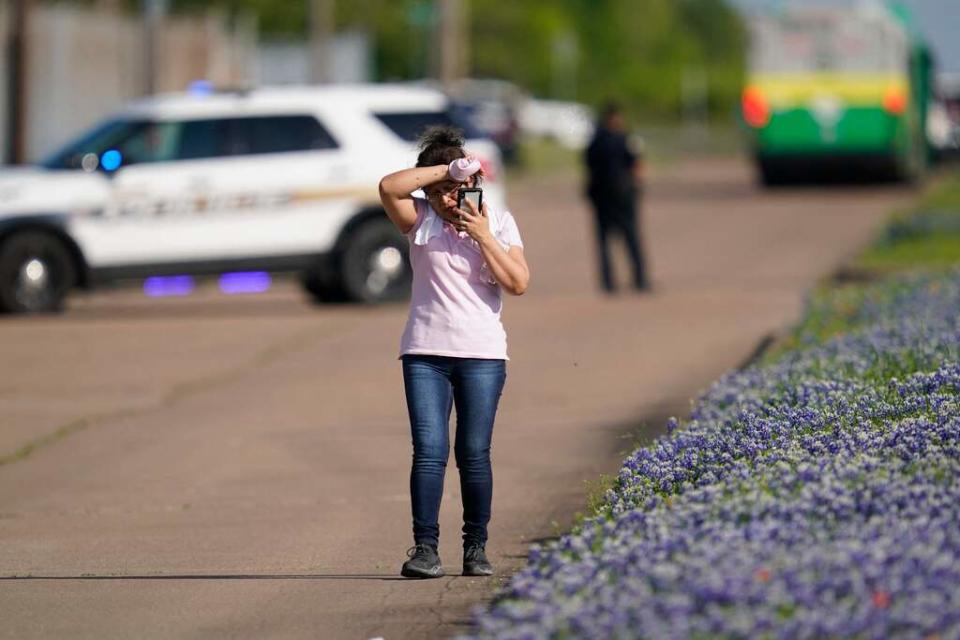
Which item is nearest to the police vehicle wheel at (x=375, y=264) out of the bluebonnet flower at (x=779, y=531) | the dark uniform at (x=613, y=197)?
the dark uniform at (x=613, y=197)

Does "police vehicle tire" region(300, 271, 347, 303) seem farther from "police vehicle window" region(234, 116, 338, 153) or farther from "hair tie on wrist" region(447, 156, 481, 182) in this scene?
"hair tie on wrist" region(447, 156, 481, 182)

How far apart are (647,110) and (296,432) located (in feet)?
363

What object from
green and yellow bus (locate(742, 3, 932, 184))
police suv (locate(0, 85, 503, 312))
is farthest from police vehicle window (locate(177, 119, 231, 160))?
green and yellow bus (locate(742, 3, 932, 184))

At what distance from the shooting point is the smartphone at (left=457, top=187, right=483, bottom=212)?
A: 738cm

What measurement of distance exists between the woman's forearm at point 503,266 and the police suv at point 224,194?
11179 mm

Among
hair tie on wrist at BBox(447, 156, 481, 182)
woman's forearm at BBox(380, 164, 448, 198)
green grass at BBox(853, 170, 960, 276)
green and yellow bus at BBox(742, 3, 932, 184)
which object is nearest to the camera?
hair tie on wrist at BBox(447, 156, 481, 182)

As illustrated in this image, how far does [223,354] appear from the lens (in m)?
15.9

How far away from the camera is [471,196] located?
739 cm

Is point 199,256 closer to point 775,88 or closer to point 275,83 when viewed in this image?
point 775,88

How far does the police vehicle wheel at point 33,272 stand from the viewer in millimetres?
18297

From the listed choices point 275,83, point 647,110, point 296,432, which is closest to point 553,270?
point 296,432

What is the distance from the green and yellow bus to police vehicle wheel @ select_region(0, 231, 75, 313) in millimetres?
22671

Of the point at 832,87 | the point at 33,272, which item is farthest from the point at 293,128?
the point at 832,87

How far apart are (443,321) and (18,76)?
2333 cm
